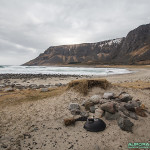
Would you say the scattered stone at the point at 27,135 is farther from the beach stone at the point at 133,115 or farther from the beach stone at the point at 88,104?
the beach stone at the point at 133,115

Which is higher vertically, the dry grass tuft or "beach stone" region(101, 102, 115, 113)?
the dry grass tuft

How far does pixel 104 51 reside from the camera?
6467 inches

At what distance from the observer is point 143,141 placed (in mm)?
3572

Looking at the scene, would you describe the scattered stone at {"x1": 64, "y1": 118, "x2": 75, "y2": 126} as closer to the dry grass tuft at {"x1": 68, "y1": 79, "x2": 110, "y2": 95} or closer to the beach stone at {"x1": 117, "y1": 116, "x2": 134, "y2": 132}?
the beach stone at {"x1": 117, "y1": 116, "x2": 134, "y2": 132}

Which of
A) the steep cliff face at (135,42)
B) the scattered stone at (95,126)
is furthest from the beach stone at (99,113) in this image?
the steep cliff face at (135,42)

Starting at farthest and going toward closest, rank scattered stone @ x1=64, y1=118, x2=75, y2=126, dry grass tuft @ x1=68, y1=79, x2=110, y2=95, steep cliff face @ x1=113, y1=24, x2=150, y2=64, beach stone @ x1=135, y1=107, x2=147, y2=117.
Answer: steep cliff face @ x1=113, y1=24, x2=150, y2=64, dry grass tuft @ x1=68, y1=79, x2=110, y2=95, beach stone @ x1=135, y1=107, x2=147, y2=117, scattered stone @ x1=64, y1=118, x2=75, y2=126

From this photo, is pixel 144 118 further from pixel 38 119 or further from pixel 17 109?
pixel 17 109

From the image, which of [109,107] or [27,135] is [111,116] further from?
[27,135]

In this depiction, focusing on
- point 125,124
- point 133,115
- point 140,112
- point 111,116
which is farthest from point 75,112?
point 140,112

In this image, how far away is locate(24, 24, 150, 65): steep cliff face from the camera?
11444 cm

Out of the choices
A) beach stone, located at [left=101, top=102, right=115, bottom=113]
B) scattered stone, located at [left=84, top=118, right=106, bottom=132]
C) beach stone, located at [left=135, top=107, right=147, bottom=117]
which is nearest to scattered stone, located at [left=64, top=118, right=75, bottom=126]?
scattered stone, located at [left=84, top=118, right=106, bottom=132]

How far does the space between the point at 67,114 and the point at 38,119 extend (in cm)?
114

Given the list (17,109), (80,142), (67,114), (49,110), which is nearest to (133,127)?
(80,142)

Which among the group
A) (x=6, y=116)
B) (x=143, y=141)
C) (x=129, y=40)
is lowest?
(x=143, y=141)
